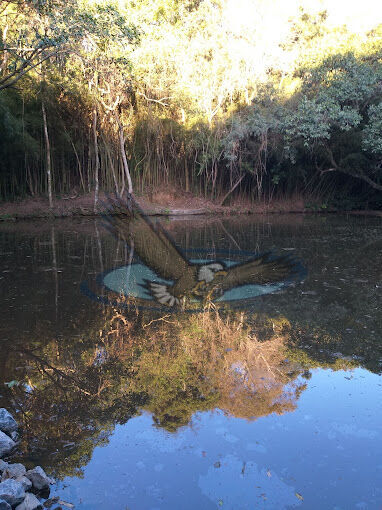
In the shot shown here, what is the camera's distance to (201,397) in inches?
124

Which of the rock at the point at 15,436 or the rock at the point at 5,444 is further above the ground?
the rock at the point at 5,444

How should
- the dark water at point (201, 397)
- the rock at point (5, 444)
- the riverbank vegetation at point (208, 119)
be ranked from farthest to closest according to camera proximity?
the riverbank vegetation at point (208, 119)
the rock at point (5, 444)
the dark water at point (201, 397)

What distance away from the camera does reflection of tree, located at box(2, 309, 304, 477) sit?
2.80m

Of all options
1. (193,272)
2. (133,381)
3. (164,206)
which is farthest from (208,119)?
(133,381)

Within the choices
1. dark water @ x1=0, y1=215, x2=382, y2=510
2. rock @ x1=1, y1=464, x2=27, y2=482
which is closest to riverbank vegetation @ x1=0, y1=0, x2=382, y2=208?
dark water @ x1=0, y1=215, x2=382, y2=510

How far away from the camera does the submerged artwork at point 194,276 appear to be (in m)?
5.59

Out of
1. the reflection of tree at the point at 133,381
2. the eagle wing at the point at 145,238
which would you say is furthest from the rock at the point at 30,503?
the eagle wing at the point at 145,238

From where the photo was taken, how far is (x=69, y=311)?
504cm

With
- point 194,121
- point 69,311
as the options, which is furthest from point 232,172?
point 69,311

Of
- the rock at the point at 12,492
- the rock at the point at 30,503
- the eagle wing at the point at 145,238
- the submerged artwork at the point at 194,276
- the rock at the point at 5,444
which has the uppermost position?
the rock at the point at 12,492

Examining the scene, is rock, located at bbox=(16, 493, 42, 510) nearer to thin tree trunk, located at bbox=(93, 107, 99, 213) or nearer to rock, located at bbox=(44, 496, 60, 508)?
rock, located at bbox=(44, 496, 60, 508)

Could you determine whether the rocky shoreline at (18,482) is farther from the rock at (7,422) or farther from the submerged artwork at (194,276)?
the submerged artwork at (194,276)

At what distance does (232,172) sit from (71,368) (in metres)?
13.7

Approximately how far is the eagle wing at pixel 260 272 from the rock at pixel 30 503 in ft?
13.4
